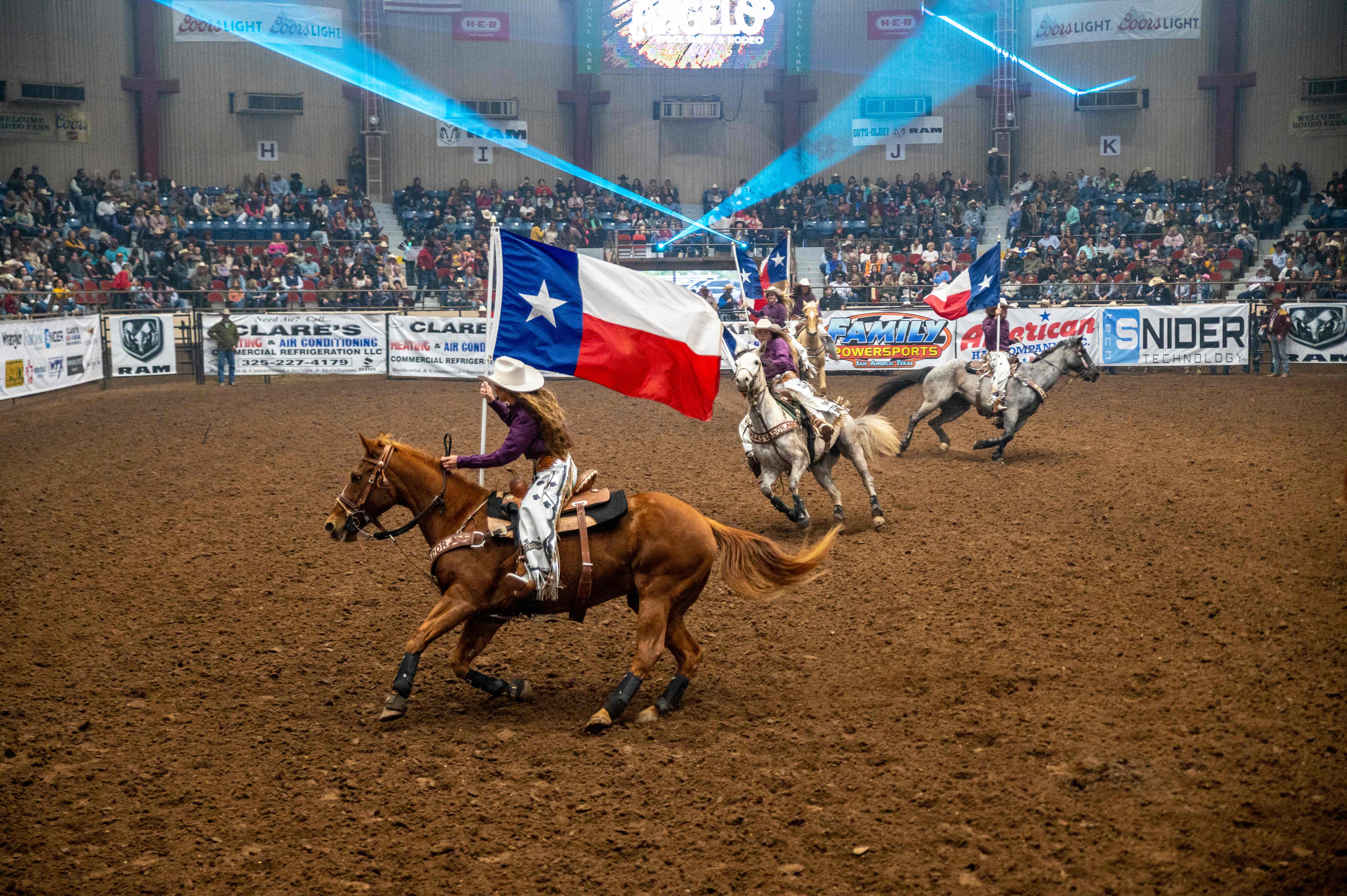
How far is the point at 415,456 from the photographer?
6328mm

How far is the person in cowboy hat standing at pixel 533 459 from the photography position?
5.99 m

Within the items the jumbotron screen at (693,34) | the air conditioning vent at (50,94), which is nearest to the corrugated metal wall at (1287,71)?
the jumbotron screen at (693,34)

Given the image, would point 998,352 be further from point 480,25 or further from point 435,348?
point 480,25

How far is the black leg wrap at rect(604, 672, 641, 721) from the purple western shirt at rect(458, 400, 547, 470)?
4.38ft

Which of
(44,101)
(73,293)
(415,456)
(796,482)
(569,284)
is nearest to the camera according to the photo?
(415,456)

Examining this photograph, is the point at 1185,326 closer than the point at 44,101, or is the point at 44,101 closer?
the point at 1185,326

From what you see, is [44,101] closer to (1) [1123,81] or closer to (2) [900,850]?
(1) [1123,81]

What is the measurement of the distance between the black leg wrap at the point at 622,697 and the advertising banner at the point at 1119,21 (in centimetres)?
3707

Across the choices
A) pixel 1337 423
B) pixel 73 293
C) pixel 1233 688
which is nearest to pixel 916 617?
pixel 1233 688

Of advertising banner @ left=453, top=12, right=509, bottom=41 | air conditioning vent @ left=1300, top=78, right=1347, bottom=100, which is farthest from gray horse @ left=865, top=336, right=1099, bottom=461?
advertising banner @ left=453, top=12, right=509, bottom=41

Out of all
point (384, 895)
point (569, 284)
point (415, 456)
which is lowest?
point (384, 895)

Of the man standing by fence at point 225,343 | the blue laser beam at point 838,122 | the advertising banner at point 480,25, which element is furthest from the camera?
the advertising banner at point 480,25

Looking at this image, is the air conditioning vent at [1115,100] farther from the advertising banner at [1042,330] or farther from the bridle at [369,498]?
the bridle at [369,498]

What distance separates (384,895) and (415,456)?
2.69 metres
